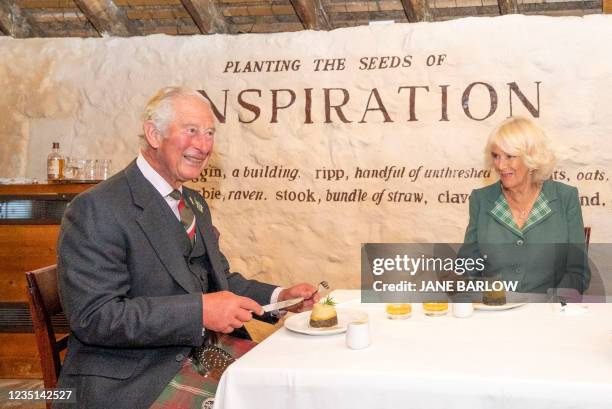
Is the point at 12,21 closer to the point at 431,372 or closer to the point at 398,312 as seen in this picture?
the point at 398,312

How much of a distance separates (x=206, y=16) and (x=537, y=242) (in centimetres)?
293

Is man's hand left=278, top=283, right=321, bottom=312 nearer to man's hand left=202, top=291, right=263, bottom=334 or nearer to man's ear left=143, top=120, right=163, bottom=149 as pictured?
man's hand left=202, top=291, right=263, bottom=334

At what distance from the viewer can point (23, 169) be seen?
4664 millimetres

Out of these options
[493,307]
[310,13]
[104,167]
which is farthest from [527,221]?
[104,167]

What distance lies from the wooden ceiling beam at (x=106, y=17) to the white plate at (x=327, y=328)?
3.44 metres

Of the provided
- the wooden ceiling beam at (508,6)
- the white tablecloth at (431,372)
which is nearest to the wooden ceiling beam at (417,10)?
the wooden ceiling beam at (508,6)

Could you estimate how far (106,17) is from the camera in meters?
4.71

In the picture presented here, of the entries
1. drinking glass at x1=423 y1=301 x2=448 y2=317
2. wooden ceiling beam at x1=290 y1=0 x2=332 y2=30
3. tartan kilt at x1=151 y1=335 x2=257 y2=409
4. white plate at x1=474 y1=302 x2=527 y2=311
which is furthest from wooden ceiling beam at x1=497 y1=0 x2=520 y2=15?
tartan kilt at x1=151 y1=335 x2=257 y2=409

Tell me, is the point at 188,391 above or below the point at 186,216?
below

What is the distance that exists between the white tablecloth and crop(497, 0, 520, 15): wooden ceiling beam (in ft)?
10.1

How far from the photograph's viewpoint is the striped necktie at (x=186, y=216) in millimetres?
2146

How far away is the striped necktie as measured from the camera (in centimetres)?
215

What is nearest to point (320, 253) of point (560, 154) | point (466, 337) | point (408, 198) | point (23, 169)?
point (408, 198)

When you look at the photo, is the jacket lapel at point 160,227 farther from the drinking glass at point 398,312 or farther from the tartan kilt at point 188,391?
the drinking glass at point 398,312
